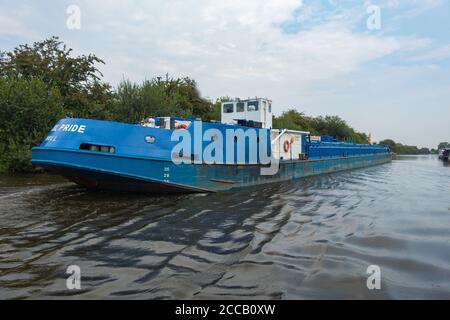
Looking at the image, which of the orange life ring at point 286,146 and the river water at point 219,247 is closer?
the river water at point 219,247

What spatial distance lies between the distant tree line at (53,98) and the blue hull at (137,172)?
25.8 ft

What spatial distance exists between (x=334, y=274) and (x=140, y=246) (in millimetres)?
2641

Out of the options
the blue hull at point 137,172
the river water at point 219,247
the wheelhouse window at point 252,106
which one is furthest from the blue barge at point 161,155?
the wheelhouse window at point 252,106

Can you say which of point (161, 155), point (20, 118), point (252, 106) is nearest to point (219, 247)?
point (161, 155)

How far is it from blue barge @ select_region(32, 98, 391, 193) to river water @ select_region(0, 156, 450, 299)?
0.64 meters

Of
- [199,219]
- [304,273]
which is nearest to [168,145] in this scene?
[199,219]

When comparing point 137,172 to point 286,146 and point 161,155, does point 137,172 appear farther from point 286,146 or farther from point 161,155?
point 286,146

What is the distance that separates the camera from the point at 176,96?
24641 millimetres

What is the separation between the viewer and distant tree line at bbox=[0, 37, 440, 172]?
1645 cm

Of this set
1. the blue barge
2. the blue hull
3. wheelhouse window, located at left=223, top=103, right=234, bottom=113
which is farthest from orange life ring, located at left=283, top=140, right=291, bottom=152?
the blue hull

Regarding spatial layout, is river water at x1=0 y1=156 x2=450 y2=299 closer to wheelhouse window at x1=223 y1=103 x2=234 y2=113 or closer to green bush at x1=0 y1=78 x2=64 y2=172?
wheelhouse window at x1=223 y1=103 x2=234 y2=113

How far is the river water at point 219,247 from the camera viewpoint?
382cm

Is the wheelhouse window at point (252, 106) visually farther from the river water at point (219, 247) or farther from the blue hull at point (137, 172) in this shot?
the river water at point (219, 247)

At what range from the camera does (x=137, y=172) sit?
9156 millimetres
